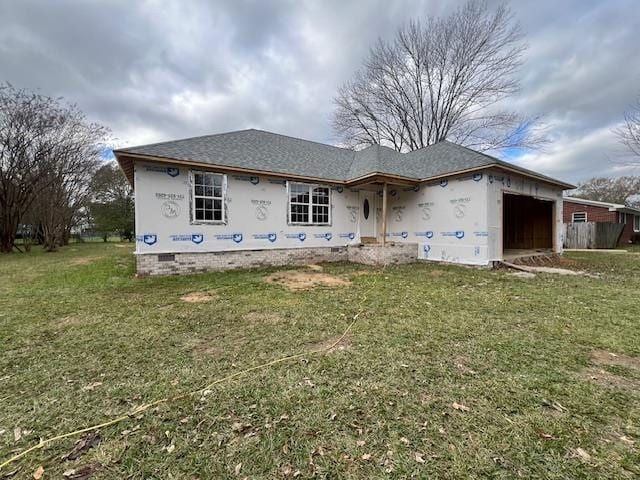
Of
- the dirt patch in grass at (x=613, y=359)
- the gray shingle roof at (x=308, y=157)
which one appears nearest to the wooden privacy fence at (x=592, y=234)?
the gray shingle roof at (x=308, y=157)

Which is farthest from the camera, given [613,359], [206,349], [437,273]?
[437,273]

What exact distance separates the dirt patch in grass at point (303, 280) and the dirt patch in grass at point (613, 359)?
4.22 meters

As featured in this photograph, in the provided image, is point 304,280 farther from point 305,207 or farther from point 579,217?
point 579,217

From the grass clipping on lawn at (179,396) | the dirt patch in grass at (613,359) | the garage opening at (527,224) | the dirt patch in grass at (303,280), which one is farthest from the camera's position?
the garage opening at (527,224)

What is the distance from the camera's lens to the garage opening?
1225cm

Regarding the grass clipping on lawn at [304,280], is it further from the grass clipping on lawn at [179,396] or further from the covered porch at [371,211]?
the covered porch at [371,211]

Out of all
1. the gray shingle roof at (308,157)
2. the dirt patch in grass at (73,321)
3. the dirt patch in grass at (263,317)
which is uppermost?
the gray shingle roof at (308,157)

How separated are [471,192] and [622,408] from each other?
25.0ft

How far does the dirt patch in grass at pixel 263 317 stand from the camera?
3949mm

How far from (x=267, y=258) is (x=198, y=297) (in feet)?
12.3

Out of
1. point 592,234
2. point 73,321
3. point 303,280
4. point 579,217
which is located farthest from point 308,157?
point 579,217

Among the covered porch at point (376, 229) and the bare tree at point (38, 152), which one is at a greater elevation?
the bare tree at point (38, 152)

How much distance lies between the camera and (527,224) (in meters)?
13.3

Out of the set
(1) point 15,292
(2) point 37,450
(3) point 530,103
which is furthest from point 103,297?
(3) point 530,103
